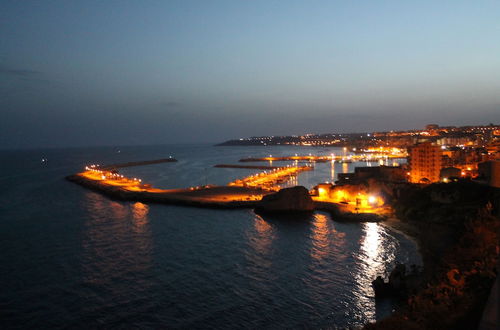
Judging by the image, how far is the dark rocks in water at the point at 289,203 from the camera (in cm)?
2689

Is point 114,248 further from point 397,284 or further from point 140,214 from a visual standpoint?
point 397,284

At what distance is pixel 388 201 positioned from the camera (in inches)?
1067

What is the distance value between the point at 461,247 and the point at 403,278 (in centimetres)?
300

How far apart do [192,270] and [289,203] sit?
13079 mm

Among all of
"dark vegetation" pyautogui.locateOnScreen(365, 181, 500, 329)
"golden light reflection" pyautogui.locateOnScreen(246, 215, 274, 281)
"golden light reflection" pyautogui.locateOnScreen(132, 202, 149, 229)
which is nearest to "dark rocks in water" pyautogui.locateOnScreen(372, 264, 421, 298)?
"dark vegetation" pyautogui.locateOnScreen(365, 181, 500, 329)

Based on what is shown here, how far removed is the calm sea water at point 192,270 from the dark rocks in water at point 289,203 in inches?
65.0

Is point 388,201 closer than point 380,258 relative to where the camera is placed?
No

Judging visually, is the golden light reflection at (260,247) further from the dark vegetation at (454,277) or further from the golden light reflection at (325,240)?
the dark vegetation at (454,277)

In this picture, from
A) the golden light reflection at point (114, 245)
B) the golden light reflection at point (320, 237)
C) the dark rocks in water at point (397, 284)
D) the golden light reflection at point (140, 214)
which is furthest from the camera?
the golden light reflection at point (140, 214)

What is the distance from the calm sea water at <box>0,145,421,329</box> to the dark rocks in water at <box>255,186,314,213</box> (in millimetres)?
1651

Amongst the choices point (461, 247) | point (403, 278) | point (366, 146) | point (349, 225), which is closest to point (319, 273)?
point (403, 278)

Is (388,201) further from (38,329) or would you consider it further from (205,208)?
(38,329)

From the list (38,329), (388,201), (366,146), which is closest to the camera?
(38,329)

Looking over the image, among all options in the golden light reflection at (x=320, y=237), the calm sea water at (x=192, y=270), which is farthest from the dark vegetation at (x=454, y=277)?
the golden light reflection at (x=320, y=237)
